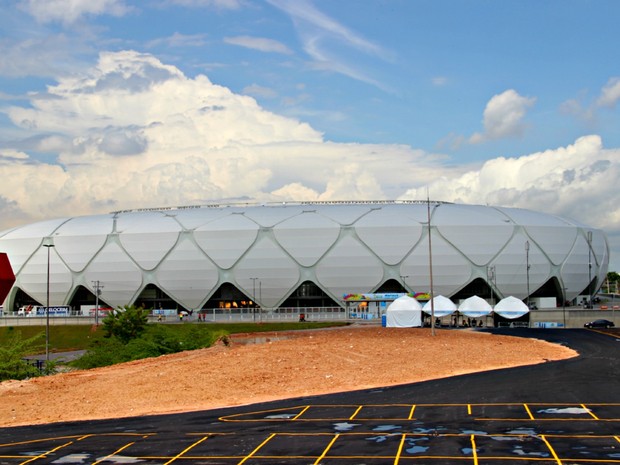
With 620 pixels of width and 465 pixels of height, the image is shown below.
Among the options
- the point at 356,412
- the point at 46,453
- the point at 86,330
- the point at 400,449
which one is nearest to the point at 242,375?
the point at 356,412

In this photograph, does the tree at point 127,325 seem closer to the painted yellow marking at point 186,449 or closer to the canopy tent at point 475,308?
the canopy tent at point 475,308

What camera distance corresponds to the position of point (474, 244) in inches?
3573

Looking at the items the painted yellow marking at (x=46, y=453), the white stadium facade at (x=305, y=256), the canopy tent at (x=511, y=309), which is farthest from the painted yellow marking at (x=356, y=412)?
the white stadium facade at (x=305, y=256)

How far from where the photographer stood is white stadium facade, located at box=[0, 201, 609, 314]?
295 feet

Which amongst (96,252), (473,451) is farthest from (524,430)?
(96,252)

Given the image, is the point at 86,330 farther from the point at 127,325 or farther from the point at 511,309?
the point at 511,309

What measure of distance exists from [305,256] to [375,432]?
233 ft

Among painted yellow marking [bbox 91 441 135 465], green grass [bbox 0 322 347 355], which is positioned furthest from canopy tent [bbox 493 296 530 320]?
painted yellow marking [bbox 91 441 135 465]

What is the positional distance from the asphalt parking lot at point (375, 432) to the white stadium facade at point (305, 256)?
62824 mm

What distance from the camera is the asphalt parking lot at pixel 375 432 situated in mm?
16781

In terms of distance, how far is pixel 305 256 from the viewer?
296 ft

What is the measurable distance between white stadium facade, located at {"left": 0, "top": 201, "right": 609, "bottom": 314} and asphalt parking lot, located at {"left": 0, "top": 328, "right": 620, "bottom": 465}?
6282cm

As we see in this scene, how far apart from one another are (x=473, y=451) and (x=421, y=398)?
7.88 metres

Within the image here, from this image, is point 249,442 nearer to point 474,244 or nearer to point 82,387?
point 82,387
